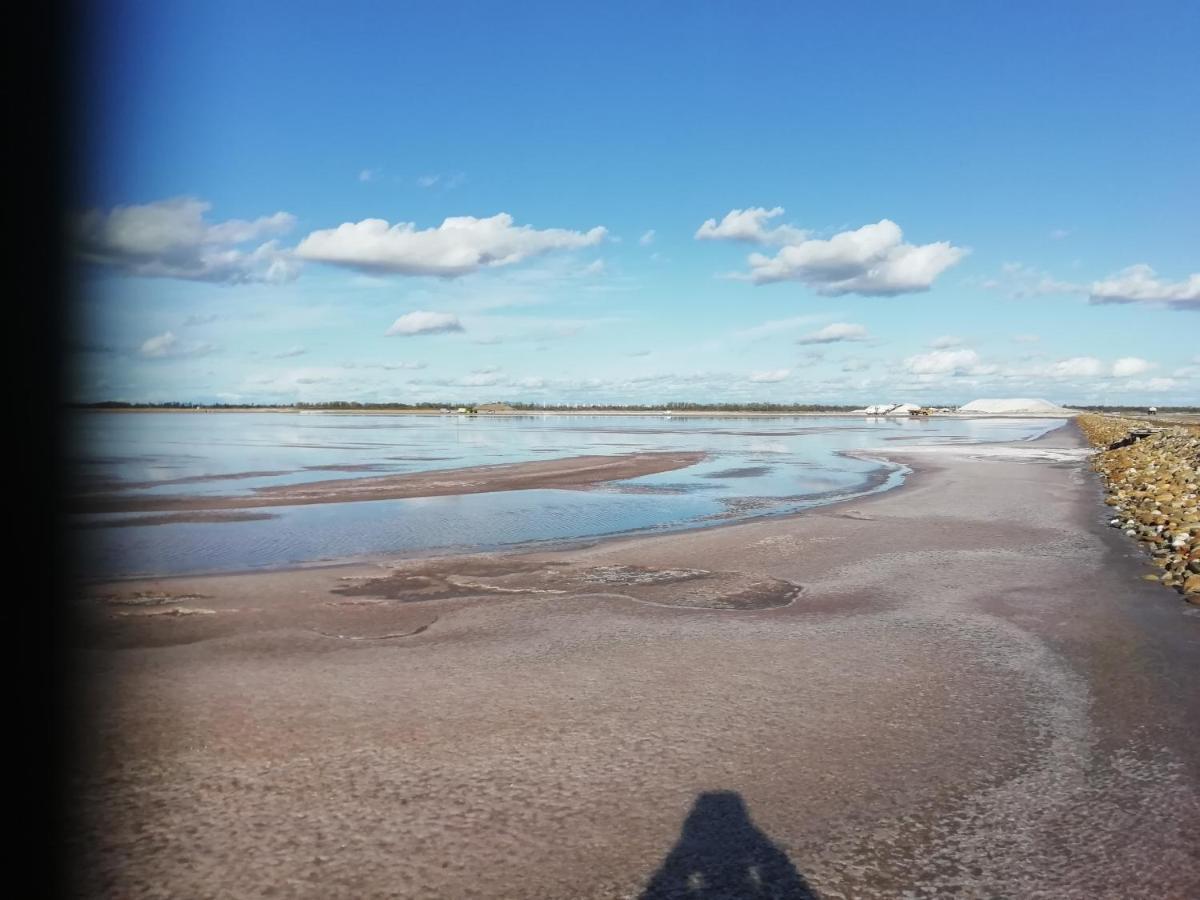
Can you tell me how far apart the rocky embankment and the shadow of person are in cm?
887

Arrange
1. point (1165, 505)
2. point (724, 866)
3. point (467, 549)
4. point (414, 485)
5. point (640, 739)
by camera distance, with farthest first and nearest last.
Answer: point (414, 485) < point (1165, 505) < point (467, 549) < point (640, 739) < point (724, 866)

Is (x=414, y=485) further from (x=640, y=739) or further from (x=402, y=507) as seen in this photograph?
(x=640, y=739)

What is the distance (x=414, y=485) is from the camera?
26375mm

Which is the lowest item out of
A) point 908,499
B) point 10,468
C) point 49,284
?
point 908,499

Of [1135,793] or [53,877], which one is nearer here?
[53,877]

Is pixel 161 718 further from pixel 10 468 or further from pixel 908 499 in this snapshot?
pixel 908 499

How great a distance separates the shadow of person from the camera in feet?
13.7

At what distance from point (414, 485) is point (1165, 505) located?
20590 mm

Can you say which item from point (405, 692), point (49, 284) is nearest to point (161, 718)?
point (405, 692)

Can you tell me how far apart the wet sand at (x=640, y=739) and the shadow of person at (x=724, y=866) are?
2 centimetres

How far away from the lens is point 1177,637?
348 inches

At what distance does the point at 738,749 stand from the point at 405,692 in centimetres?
303

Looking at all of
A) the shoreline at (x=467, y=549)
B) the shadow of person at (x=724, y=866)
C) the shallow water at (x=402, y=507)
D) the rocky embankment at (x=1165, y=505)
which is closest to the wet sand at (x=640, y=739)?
the shadow of person at (x=724, y=866)

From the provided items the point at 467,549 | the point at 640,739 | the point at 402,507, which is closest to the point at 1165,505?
the point at 467,549
